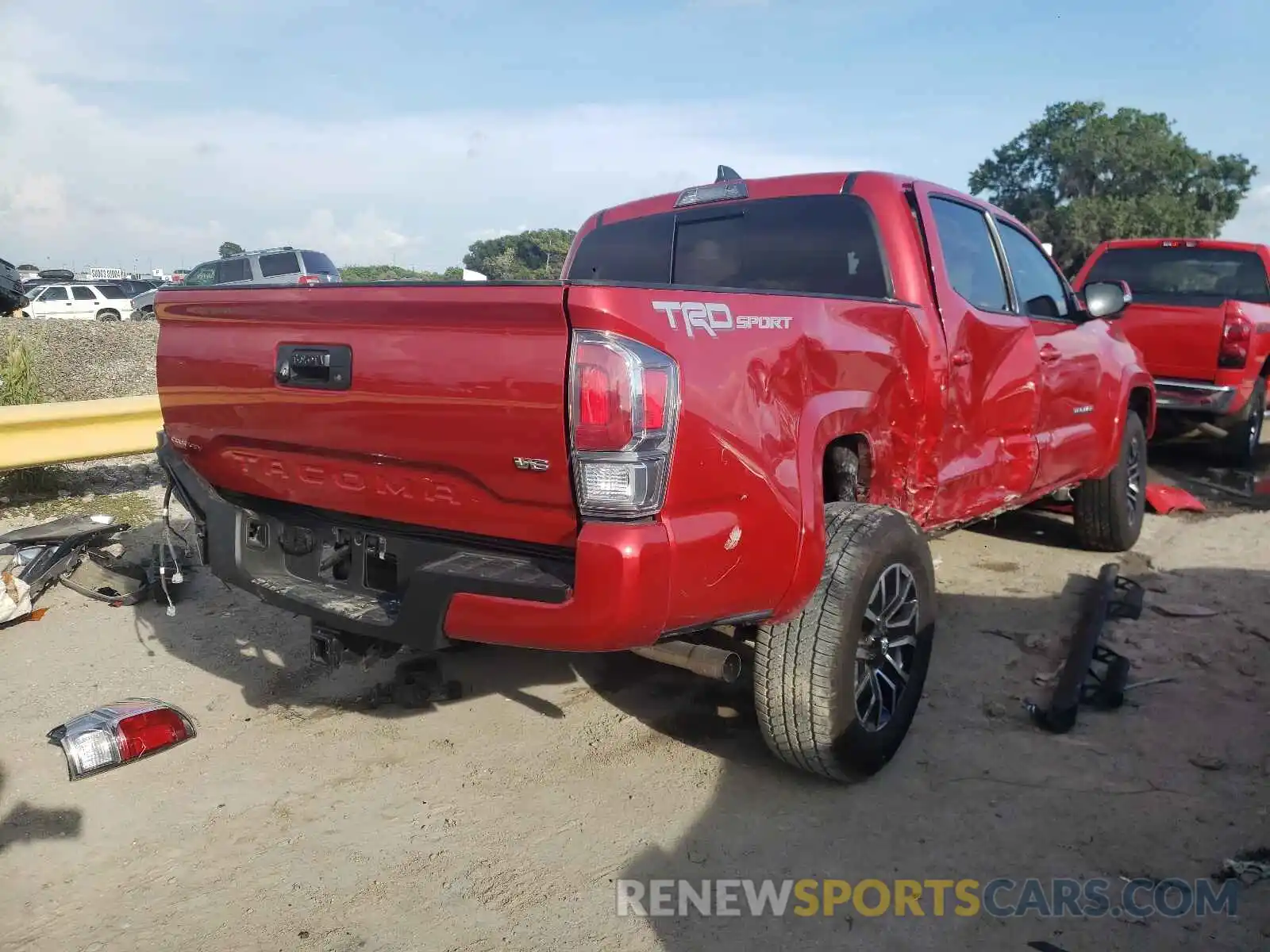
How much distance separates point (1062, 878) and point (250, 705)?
2.97 m

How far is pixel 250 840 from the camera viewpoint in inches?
112

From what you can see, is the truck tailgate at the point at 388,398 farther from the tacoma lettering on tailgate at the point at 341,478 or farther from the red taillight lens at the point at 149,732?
the red taillight lens at the point at 149,732

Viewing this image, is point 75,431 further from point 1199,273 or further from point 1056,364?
point 1199,273

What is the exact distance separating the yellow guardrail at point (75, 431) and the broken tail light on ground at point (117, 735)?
2592 mm

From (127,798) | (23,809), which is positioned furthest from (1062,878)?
(23,809)

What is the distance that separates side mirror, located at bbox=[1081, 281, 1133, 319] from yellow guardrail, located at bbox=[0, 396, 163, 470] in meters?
5.17

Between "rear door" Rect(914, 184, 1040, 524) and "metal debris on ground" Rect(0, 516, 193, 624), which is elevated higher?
"rear door" Rect(914, 184, 1040, 524)

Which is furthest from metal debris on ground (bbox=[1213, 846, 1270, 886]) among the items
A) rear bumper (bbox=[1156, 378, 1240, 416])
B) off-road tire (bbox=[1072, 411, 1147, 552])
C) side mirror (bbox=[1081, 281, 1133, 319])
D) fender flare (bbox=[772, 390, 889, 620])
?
rear bumper (bbox=[1156, 378, 1240, 416])

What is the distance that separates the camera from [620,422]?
221cm

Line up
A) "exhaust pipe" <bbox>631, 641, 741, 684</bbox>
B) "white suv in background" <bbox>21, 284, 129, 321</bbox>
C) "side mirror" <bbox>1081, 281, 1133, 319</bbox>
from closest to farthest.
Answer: "exhaust pipe" <bbox>631, 641, 741, 684</bbox> → "side mirror" <bbox>1081, 281, 1133, 319</bbox> → "white suv in background" <bbox>21, 284, 129, 321</bbox>

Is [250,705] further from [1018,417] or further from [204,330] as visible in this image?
[1018,417]

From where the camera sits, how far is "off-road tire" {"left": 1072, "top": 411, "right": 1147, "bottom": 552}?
542 centimetres

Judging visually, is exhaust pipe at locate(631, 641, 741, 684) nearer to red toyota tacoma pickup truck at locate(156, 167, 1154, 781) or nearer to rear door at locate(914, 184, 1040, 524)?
red toyota tacoma pickup truck at locate(156, 167, 1154, 781)

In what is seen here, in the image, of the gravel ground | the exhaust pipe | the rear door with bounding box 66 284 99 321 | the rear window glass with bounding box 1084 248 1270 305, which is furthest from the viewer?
the rear door with bounding box 66 284 99 321
